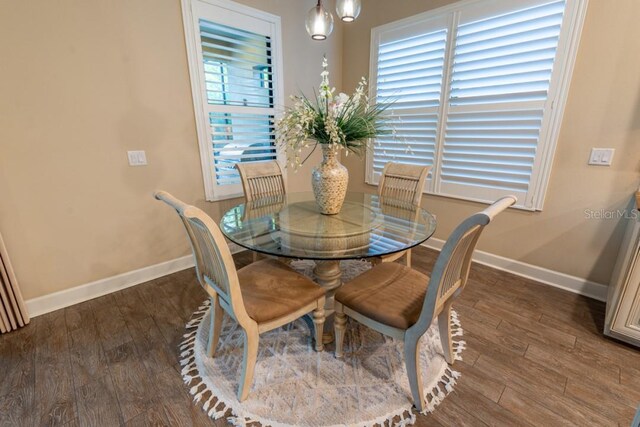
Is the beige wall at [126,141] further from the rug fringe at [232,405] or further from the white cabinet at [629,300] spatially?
the rug fringe at [232,405]

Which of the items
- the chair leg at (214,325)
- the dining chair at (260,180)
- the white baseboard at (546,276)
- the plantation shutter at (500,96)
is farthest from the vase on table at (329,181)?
the white baseboard at (546,276)

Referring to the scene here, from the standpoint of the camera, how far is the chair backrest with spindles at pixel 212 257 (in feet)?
3.40

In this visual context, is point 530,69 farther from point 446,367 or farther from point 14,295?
point 14,295

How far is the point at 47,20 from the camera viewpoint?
1799 mm

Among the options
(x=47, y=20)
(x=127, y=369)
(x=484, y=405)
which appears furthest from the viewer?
(x=47, y=20)

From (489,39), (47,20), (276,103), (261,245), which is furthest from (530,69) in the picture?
(47,20)

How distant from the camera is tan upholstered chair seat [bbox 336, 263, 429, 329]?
4.21 ft

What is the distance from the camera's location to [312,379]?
1.49 metres

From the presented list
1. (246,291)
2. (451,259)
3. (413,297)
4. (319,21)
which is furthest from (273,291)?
(319,21)

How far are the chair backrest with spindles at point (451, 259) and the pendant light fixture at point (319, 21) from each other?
1.44 metres

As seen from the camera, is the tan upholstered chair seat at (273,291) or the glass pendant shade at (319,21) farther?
the glass pendant shade at (319,21)

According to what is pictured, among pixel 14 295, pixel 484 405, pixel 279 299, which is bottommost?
pixel 484 405

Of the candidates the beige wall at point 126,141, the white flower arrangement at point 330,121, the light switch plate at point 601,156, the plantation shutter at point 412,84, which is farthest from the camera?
the plantation shutter at point 412,84

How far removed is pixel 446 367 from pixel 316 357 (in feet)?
2.39
